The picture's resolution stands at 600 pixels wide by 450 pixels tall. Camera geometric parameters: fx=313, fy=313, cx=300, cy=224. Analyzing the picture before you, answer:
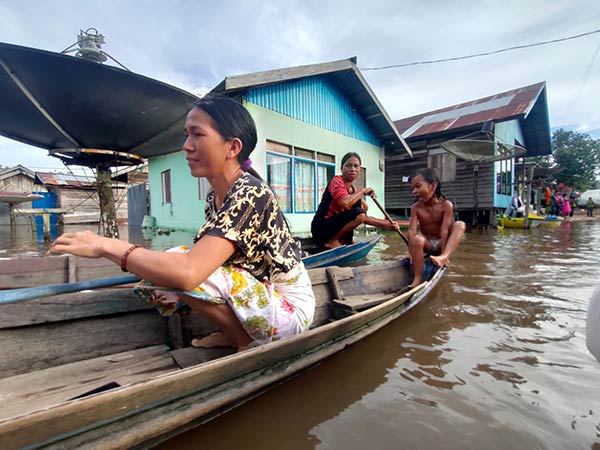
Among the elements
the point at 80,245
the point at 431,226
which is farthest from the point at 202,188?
the point at 80,245

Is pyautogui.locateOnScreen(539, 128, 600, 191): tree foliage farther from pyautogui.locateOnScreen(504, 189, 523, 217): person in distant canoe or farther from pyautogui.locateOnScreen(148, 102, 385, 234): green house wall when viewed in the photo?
pyautogui.locateOnScreen(148, 102, 385, 234): green house wall

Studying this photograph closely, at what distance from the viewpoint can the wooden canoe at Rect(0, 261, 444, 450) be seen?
987 millimetres

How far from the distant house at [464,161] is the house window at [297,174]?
4441 millimetres

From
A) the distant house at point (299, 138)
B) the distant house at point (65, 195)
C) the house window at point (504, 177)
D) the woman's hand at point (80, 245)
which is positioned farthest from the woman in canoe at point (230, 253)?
the distant house at point (65, 195)

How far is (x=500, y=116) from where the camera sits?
1122 centimetres

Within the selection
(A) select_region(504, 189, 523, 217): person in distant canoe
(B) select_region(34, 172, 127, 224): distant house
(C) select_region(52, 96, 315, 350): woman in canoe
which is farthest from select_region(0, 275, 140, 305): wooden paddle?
(B) select_region(34, 172, 127, 224): distant house

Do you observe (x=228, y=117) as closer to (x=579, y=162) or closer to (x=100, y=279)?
(x=100, y=279)

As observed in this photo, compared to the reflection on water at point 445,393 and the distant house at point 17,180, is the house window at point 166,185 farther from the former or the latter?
the distant house at point 17,180

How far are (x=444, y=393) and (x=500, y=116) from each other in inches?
491

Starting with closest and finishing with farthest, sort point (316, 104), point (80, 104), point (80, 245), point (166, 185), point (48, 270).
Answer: point (80, 245) < point (48, 270) < point (80, 104) < point (316, 104) < point (166, 185)

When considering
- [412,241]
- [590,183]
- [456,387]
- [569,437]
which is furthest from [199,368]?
[590,183]

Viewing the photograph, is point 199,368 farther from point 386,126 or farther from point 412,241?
point 386,126

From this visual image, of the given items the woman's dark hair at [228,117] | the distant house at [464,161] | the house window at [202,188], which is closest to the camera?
the woman's dark hair at [228,117]

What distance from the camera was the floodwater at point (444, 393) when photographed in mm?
1351
